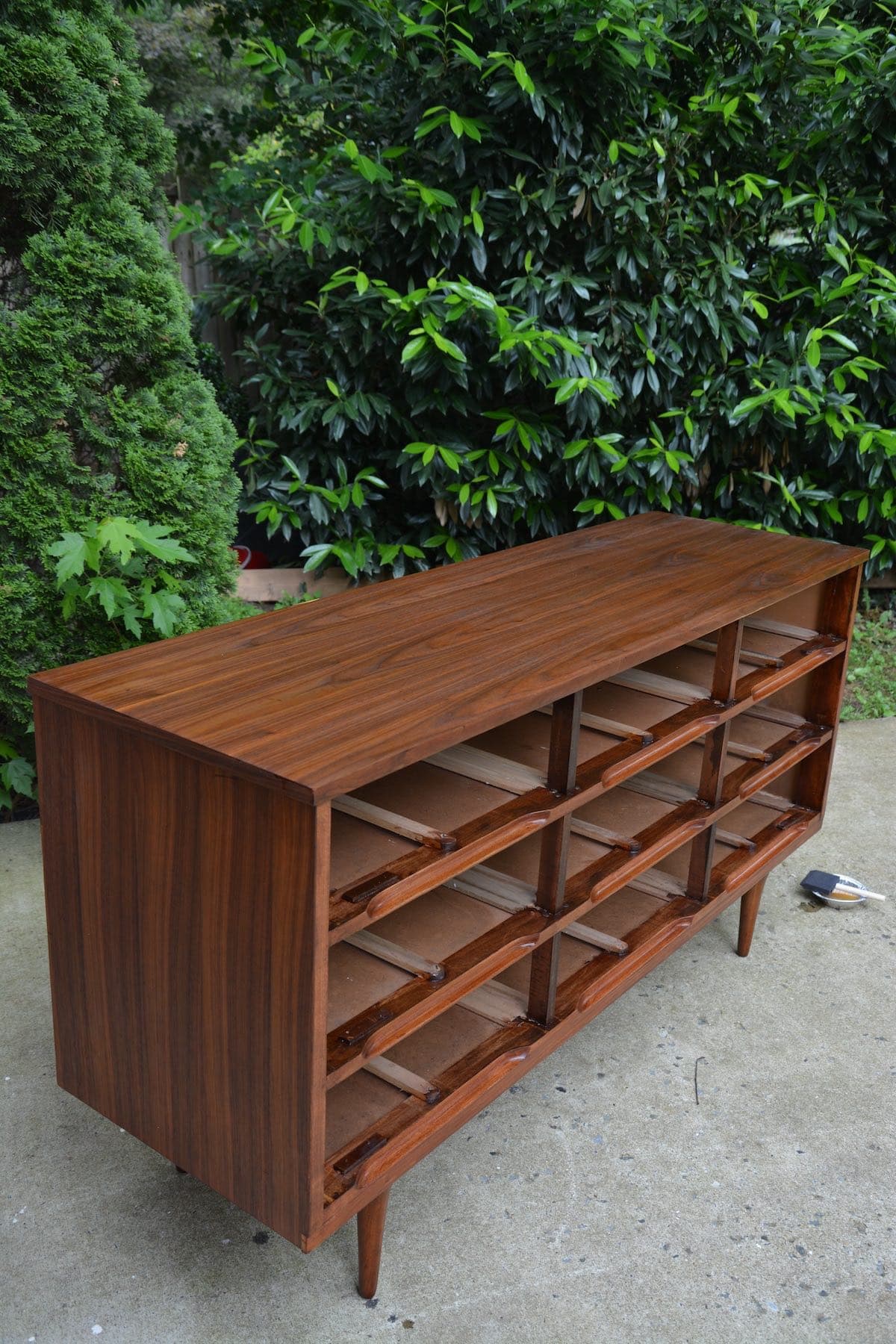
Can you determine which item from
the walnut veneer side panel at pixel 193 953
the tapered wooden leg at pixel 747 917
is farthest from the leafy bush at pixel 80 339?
the tapered wooden leg at pixel 747 917

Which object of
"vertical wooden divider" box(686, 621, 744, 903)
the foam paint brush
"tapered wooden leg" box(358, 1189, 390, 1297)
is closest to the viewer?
"tapered wooden leg" box(358, 1189, 390, 1297)

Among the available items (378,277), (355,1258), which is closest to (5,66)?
(378,277)

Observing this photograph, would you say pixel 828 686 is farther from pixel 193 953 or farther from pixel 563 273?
pixel 563 273

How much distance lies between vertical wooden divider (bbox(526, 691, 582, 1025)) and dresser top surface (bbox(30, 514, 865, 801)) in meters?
0.09

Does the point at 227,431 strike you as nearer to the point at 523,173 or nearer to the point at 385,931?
the point at 523,173

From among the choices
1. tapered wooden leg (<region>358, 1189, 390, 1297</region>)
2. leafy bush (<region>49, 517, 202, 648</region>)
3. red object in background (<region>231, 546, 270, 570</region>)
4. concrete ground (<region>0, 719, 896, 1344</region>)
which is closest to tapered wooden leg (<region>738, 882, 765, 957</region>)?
concrete ground (<region>0, 719, 896, 1344</region>)

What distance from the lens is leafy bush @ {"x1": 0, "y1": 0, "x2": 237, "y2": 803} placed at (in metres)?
2.67

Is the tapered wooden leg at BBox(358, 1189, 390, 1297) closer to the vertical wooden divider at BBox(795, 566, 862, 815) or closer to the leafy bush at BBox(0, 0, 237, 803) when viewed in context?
the vertical wooden divider at BBox(795, 566, 862, 815)

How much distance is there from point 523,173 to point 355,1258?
334 cm

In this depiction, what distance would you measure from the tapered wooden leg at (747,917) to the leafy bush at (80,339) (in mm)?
1607

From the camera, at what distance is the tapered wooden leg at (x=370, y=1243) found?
62.8 inches

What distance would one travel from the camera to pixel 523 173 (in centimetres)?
380

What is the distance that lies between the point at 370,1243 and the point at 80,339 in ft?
7.17

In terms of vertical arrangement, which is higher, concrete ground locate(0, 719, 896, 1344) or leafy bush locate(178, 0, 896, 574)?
leafy bush locate(178, 0, 896, 574)
